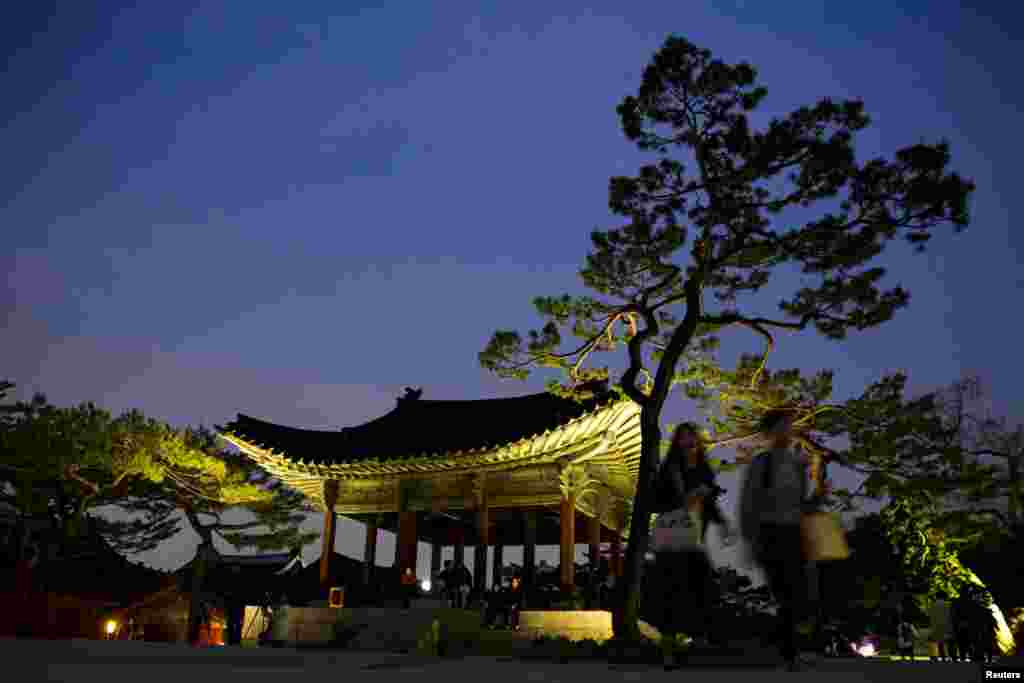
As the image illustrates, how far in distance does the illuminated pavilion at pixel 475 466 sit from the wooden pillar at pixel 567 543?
24 mm

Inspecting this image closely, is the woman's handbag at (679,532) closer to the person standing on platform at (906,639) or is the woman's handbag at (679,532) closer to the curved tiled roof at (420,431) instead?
the curved tiled roof at (420,431)

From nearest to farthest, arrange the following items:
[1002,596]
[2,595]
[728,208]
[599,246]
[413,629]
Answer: [728,208] < [599,246] < [413,629] < [2,595] < [1002,596]

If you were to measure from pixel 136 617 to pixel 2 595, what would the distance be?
686 cm

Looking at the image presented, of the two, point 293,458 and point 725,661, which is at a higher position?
point 293,458

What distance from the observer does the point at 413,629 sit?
14.4 m

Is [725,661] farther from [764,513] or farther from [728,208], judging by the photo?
[728,208]

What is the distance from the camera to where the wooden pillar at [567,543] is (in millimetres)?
15789

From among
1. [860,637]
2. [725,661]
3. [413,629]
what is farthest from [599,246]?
[860,637]

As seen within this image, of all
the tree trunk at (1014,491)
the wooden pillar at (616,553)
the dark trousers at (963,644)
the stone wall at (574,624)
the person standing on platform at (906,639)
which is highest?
the tree trunk at (1014,491)

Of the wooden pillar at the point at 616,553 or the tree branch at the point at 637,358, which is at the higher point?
the tree branch at the point at 637,358

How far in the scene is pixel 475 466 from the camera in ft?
55.4

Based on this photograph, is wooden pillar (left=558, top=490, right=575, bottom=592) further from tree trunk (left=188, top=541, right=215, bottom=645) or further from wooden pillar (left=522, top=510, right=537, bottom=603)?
tree trunk (left=188, top=541, right=215, bottom=645)

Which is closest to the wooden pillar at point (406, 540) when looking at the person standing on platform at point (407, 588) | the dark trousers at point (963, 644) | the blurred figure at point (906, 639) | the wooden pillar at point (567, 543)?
the person standing on platform at point (407, 588)

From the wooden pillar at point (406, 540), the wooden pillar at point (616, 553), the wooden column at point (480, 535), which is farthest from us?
the wooden pillar at point (616, 553)
